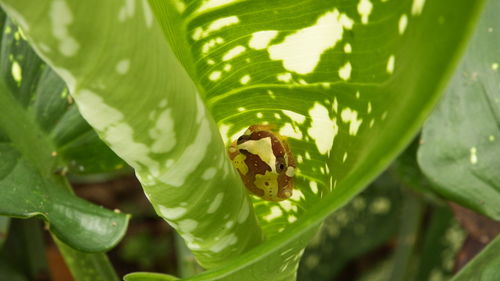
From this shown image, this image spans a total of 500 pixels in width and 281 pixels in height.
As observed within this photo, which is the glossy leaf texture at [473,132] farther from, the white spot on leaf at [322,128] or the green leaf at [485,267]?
the white spot on leaf at [322,128]

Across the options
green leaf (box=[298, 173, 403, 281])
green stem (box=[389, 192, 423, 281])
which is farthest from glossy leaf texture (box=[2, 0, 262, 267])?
green leaf (box=[298, 173, 403, 281])

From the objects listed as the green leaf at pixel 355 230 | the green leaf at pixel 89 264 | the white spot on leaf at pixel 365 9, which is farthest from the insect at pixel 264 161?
the green leaf at pixel 355 230

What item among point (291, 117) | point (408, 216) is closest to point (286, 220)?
point (291, 117)

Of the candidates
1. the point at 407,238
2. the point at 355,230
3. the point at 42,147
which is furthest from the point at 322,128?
the point at 355,230

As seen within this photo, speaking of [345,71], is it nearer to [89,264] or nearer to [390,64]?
[390,64]

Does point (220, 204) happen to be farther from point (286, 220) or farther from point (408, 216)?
point (408, 216)
